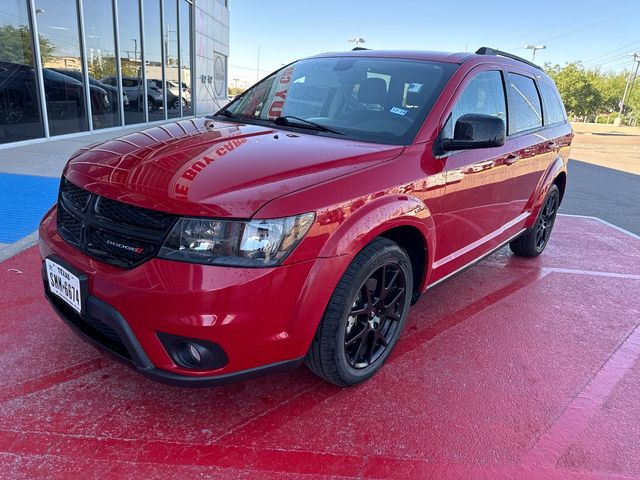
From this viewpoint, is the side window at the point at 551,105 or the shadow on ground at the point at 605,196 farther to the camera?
the shadow on ground at the point at 605,196

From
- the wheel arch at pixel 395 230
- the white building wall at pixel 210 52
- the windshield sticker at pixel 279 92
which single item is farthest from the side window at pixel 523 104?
the white building wall at pixel 210 52

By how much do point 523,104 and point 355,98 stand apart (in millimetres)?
1650

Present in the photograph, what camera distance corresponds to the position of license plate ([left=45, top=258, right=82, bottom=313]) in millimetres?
2115

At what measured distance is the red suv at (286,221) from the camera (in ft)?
6.27

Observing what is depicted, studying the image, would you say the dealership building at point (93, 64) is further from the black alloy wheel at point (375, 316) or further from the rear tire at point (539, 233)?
the rear tire at point (539, 233)

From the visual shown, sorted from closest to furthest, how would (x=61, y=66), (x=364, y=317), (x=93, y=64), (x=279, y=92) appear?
(x=364, y=317)
(x=279, y=92)
(x=61, y=66)
(x=93, y=64)

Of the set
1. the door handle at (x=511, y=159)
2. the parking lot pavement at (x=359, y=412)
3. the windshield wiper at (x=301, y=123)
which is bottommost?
the parking lot pavement at (x=359, y=412)

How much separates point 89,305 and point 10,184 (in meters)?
4.80

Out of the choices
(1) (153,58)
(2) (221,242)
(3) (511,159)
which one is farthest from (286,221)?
(1) (153,58)

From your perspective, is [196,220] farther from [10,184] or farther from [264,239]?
[10,184]

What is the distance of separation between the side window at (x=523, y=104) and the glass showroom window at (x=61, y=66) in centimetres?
829

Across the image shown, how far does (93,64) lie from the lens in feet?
34.2

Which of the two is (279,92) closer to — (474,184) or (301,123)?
(301,123)

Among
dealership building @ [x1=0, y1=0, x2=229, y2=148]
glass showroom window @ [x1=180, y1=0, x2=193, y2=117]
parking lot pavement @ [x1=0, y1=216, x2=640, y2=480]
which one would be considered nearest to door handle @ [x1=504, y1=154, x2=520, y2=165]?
parking lot pavement @ [x1=0, y1=216, x2=640, y2=480]
